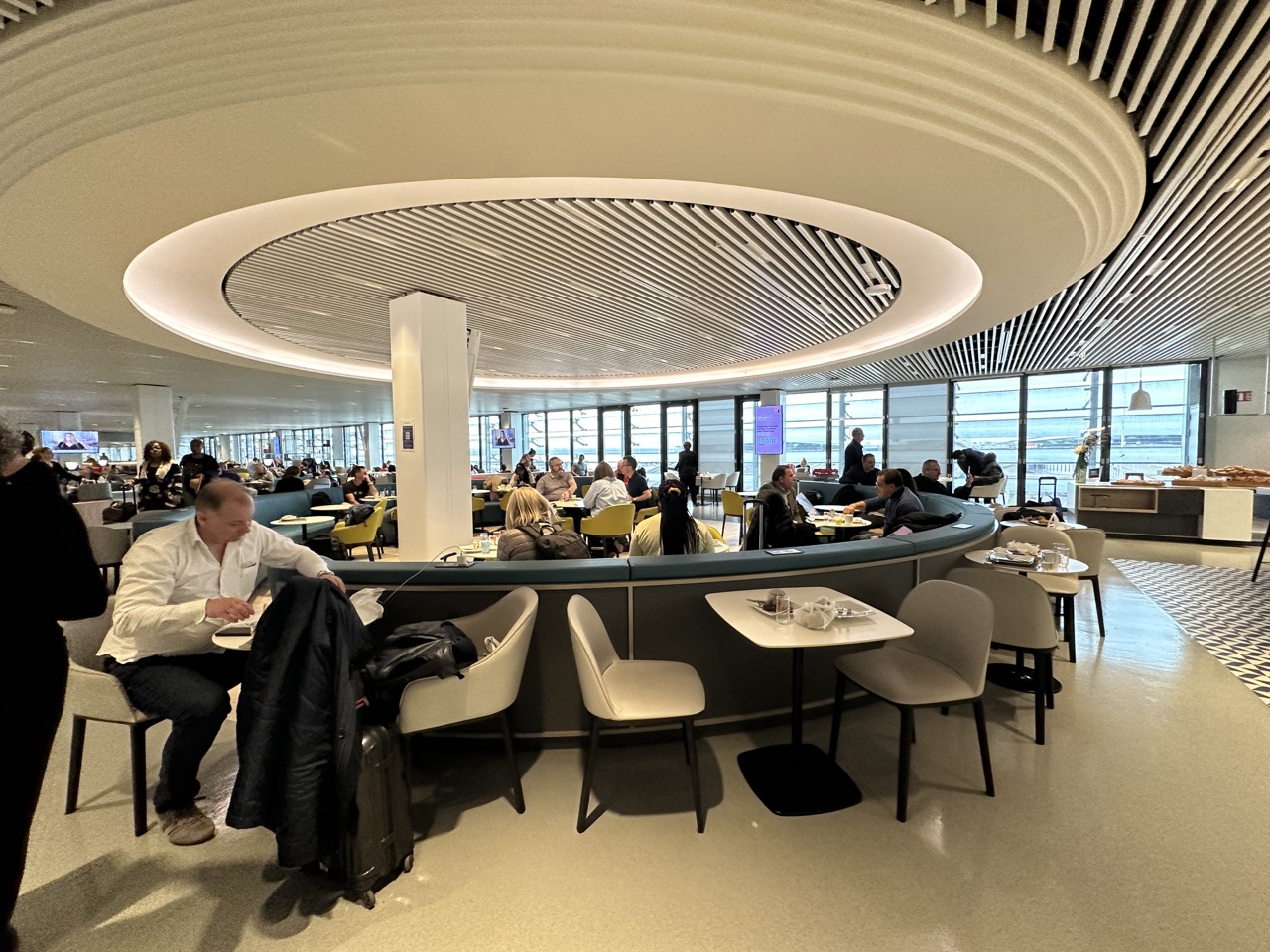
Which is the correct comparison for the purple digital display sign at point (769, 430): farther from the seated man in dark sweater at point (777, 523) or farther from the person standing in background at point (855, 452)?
the seated man in dark sweater at point (777, 523)

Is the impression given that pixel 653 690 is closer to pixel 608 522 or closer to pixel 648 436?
pixel 608 522

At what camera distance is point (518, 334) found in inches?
337

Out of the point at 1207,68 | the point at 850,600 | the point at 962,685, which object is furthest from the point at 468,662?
the point at 1207,68

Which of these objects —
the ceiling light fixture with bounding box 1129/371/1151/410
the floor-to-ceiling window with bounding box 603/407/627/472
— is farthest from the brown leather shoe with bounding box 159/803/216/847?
the floor-to-ceiling window with bounding box 603/407/627/472

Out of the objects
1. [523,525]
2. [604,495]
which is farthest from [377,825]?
[604,495]

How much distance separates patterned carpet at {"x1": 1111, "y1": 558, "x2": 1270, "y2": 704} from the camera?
4098mm

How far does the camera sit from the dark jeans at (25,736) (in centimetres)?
140

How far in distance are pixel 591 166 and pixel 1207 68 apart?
301cm

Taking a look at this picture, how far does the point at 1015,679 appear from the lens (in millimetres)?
3762

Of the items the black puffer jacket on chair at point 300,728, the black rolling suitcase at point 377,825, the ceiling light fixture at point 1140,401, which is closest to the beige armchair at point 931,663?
the black rolling suitcase at point 377,825

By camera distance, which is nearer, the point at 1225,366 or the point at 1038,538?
the point at 1038,538

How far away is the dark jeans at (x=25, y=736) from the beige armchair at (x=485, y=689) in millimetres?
999

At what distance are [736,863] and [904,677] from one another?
1.12m

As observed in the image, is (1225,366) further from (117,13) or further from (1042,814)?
(117,13)
